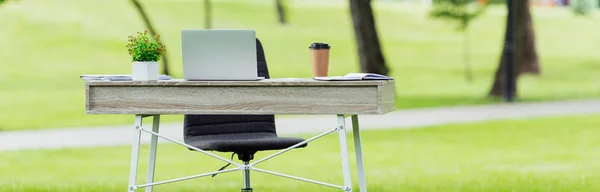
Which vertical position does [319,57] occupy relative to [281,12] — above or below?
below

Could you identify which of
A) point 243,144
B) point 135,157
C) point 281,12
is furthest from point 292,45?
point 135,157

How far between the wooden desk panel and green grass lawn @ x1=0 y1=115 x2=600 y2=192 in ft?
7.99

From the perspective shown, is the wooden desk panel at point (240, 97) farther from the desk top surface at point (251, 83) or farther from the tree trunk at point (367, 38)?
the tree trunk at point (367, 38)

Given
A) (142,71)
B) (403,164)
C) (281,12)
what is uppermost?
(281,12)

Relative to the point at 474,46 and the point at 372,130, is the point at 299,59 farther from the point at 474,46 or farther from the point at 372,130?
the point at 372,130

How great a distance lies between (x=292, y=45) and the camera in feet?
113

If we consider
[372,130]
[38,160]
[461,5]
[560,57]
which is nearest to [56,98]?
[461,5]

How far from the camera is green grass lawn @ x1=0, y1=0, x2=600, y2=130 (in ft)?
87.5

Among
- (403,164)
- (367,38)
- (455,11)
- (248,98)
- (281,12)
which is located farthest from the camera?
(281,12)

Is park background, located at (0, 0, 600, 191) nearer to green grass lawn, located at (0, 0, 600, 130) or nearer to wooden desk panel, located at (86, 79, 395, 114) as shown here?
green grass lawn, located at (0, 0, 600, 130)

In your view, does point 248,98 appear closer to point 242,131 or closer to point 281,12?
point 242,131

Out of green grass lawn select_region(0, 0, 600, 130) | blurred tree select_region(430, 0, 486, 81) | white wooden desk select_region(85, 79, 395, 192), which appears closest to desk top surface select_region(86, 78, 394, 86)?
white wooden desk select_region(85, 79, 395, 192)

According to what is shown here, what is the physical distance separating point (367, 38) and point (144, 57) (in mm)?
14465

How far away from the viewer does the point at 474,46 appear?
37094mm
